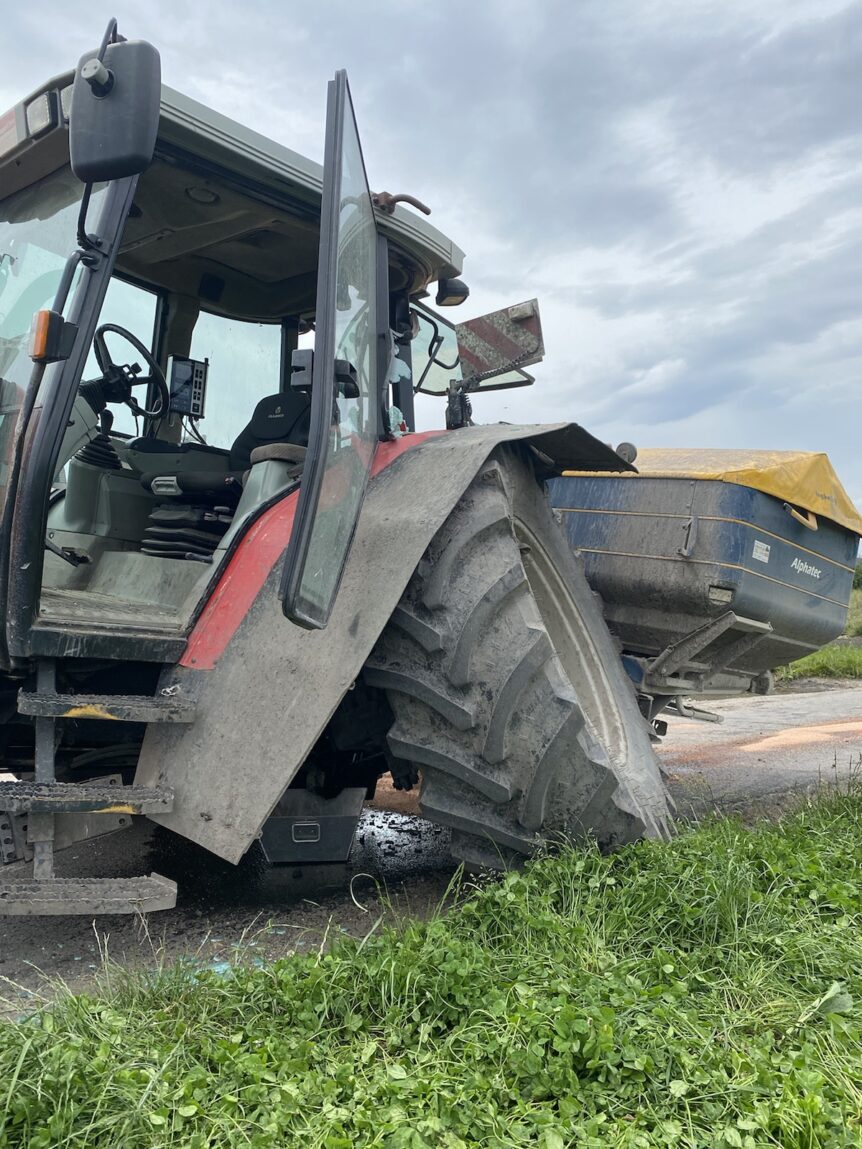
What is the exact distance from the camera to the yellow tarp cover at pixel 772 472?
13.2 ft

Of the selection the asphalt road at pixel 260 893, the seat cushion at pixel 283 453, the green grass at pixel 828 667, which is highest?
the seat cushion at pixel 283 453

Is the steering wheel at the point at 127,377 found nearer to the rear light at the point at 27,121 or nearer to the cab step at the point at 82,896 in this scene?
the rear light at the point at 27,121

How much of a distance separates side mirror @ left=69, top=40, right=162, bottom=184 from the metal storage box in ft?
8.09

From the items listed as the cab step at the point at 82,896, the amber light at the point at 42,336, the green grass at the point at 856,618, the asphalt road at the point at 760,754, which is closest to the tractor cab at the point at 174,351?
the amber light at the point at 42,336

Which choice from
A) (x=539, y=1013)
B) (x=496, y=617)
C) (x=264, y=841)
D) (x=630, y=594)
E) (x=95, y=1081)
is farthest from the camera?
(x=630, y=594)

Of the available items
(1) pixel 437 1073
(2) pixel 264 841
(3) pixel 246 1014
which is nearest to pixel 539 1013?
(1) pixel 437 1073

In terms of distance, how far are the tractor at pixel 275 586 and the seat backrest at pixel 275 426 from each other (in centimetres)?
23

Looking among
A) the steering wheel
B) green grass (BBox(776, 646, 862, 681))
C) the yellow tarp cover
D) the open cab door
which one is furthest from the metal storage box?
green grass (BBox(776, 646, 862, 681))

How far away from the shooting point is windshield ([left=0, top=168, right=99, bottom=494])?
274 cm

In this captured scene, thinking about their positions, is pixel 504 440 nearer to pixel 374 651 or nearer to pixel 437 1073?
pixel 374 651

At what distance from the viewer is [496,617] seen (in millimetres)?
2676

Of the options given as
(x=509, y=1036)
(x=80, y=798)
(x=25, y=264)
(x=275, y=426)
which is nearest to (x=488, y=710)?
(x=509, y=1036)

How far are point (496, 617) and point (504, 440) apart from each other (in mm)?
581

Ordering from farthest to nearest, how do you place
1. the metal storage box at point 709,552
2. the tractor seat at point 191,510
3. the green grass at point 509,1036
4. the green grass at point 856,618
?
the green grass at point 856,618 < the metal storage box at point 709,552 < the tractor seat at point 191,510 < the green grass at point 509,1036
